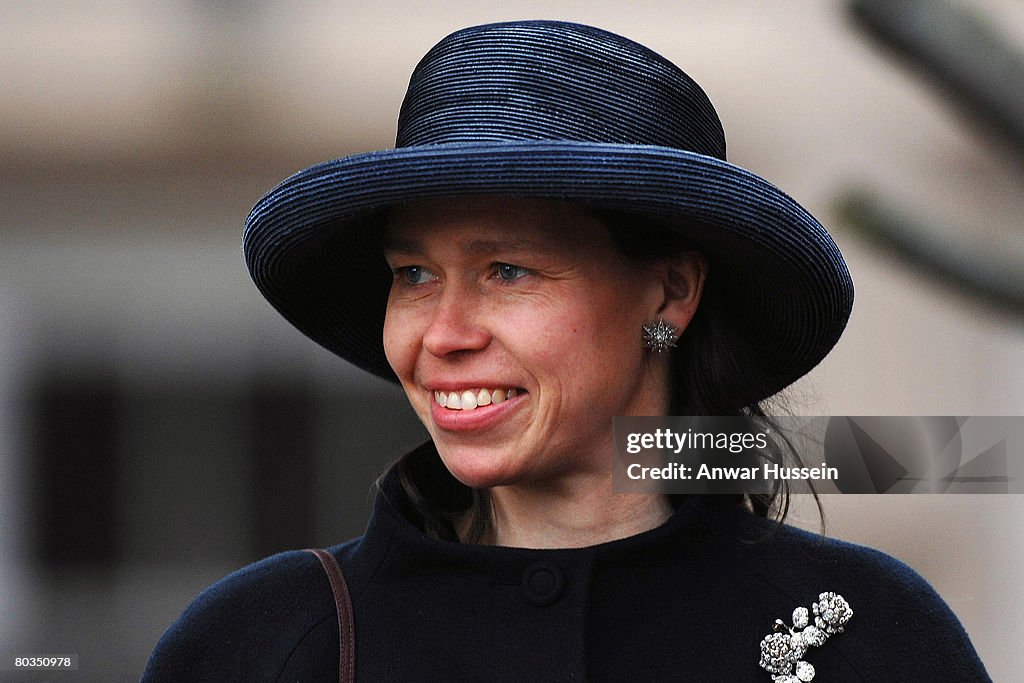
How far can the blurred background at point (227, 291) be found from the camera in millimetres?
5738

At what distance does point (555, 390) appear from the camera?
174 cm

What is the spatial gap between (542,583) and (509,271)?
418mm

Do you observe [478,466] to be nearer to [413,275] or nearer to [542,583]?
[542,583]

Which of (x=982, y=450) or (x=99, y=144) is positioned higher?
(x=99, y=144)

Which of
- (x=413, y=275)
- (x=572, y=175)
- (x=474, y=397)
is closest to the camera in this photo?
(x=572, y=175)

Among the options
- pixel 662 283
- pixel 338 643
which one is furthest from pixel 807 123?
pixel 338 643

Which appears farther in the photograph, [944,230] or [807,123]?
[807,123]

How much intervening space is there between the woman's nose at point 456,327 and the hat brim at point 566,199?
15cm

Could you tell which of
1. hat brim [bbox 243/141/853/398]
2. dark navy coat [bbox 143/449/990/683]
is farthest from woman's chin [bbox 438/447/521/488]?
hat brim [bbox 243/141/853/398]

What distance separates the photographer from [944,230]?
173 centimetres

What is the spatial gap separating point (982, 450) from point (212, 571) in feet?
14.7

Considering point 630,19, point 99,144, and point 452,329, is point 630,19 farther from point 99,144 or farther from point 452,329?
point 452,329

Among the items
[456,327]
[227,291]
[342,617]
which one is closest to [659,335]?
[456,327]

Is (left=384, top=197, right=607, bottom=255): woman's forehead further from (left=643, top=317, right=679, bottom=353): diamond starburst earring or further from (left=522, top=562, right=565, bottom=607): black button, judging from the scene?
(left=522, top=562, right=565, bottom=607): black button
